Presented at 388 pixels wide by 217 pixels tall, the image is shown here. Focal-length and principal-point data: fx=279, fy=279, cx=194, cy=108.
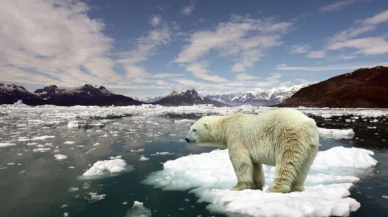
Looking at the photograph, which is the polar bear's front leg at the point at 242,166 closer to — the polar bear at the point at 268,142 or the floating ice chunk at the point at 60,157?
the polar bear at the point at 268,142

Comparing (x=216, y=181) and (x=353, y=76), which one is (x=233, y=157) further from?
(x=353, y=76)

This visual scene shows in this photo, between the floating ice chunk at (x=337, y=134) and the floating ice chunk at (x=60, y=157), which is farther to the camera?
the floating ice chunk at (x=337, y=134)

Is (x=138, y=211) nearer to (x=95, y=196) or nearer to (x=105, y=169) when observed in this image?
(x=95, y=196)

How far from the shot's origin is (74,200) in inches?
280

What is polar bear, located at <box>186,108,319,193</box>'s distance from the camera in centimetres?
519

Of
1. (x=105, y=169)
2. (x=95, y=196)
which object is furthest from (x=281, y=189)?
(x=105, y=169)

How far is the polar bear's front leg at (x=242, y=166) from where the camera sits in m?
6.05

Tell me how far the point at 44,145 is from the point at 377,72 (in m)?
215

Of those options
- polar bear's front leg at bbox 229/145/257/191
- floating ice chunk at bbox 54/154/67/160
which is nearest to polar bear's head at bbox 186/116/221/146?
polar bear's front leg at bbox 229/145/257/191

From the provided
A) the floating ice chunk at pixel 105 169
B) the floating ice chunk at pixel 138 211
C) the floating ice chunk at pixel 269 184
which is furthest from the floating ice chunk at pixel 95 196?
the floating ice chunk at pixel 105 169

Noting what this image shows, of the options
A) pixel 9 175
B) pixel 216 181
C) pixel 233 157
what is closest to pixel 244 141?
pixel 233 157

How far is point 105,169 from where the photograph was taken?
10250 mm

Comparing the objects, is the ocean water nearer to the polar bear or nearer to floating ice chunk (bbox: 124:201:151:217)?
floating ice chunk (bbox: 124:201:151:217)

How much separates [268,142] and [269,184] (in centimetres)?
269
